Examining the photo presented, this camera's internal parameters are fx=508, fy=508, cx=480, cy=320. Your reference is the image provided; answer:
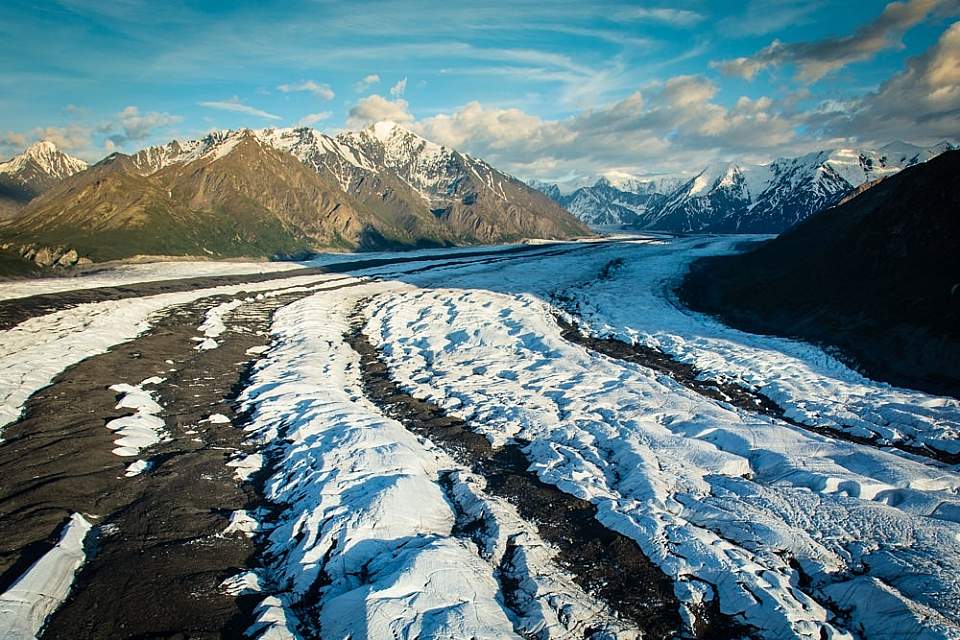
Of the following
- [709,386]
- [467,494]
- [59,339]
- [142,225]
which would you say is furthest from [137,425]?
[142,225]

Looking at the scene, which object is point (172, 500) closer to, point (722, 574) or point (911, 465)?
point (722, 574)

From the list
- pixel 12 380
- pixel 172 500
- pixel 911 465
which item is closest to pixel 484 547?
pixel 172 500

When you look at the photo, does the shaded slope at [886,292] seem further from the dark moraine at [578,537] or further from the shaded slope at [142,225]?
the shaded slope at [142,225]

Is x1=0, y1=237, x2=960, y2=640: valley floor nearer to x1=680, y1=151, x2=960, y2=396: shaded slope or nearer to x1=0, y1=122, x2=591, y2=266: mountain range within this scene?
x1=680, y1=151, x2=960, y2=396: shaded slope

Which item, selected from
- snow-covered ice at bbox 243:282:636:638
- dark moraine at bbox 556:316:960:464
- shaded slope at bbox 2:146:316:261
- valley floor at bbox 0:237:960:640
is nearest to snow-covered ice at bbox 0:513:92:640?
valley floor at bbox 0:237:960:640

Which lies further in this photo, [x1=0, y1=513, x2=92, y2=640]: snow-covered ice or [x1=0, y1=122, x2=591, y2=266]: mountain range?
[x1=0, y1=122, x2=591, y2=266]: mountain range
